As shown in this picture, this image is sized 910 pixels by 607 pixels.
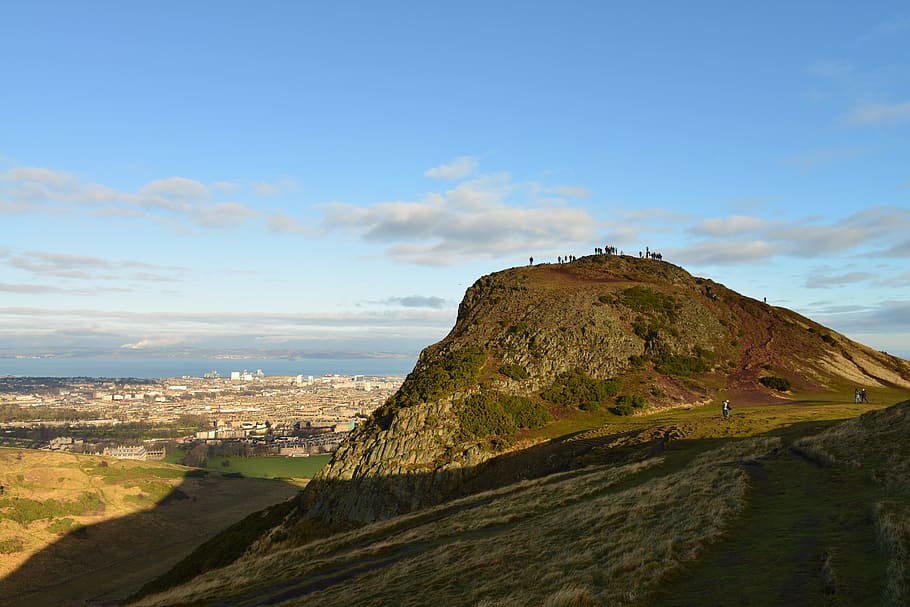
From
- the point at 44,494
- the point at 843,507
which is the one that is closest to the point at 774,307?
the point at 843,507

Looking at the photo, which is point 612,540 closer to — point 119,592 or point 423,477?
point 423,477

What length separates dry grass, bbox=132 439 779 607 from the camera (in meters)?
14.4

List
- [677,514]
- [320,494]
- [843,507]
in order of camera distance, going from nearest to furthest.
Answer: [843,507] < [677,514] < [320,494]

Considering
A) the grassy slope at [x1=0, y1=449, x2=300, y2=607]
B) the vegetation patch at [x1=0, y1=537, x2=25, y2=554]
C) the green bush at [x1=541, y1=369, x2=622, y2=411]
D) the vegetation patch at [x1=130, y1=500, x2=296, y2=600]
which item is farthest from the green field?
the green bush at [x1=541, y1=369, x2=622, y2=411]

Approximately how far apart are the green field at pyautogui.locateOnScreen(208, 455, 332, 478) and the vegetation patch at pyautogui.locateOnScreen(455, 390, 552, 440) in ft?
318

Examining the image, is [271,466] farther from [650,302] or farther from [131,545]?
[650,302]

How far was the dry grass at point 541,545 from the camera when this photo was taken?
47.2 feet

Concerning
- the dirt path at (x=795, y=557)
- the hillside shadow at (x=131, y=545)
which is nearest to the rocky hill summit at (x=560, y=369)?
the dirt path at (x=795, y=557)

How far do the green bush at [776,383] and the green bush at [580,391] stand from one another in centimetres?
1612

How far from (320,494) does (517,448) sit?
18560 millimetres

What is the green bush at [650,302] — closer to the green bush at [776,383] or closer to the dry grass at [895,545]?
the green bush at [776,383]

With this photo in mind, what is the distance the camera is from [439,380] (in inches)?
2327

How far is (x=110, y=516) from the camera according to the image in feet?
330

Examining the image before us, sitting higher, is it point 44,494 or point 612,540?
point 612,540
